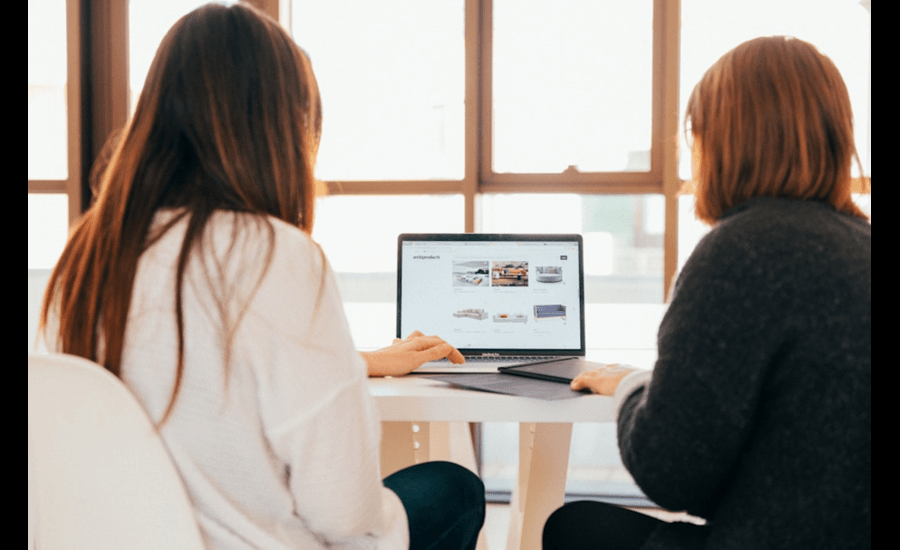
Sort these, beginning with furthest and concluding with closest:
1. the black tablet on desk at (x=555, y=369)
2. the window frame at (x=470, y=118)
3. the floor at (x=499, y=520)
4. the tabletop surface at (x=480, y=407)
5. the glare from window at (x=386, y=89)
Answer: the glare from window at (x=386, y=89) → the window frame at (x=470, y=118) → the floor at (x=499, y=520) → the black tablet on desk at (x=555, y=369) → the tabletop surface at (x=480, y=407)

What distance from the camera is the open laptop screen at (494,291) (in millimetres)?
1704

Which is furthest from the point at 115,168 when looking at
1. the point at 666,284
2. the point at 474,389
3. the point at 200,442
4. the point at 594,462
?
the point at 594,462

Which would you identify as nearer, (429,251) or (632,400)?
(632,400)

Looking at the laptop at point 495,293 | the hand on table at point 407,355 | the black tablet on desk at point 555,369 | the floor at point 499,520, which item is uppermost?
the laptop at point 495,293

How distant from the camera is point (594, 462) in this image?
2.79m

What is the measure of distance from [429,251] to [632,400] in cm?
88

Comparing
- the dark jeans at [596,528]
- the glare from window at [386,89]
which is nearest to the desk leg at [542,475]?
the dark jeans at [596,528]

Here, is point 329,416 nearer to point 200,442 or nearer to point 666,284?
point 200,442

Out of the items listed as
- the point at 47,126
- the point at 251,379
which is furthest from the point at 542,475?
the point at 47,126

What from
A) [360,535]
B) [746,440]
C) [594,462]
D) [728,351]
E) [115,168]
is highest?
[115,168]

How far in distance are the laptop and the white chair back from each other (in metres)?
0.98

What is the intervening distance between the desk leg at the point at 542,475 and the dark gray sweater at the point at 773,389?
0.77 m

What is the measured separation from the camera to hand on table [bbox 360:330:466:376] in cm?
142

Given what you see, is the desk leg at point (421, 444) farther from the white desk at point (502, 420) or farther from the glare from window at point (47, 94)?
the glare from window at point (47, 94)
